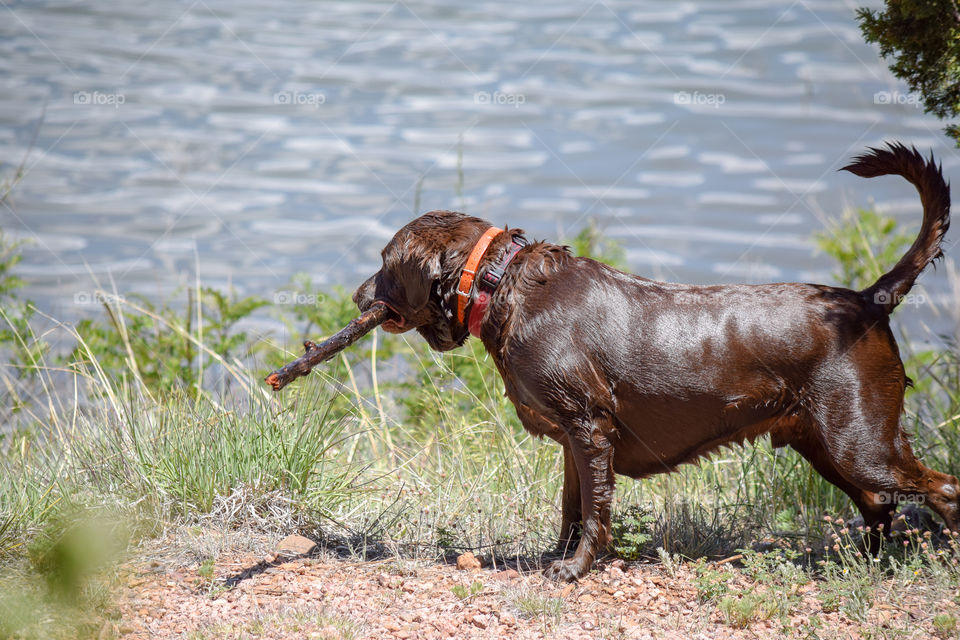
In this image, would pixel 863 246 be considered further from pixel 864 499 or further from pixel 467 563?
pixel 467 563

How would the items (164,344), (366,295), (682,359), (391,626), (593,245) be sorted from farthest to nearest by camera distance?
(593,245)
(164,344)
(366,295)
(682,359)
(391,626)

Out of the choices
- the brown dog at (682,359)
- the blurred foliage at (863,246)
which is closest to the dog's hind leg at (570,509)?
the brown dog at (682,359)

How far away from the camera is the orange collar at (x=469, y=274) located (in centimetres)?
386

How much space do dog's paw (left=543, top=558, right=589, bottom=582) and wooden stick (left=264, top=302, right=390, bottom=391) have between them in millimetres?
1312

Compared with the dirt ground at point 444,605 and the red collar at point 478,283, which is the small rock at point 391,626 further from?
the red collar at point 478,283

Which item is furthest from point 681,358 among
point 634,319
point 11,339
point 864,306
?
point 11,339

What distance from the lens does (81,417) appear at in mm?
4934

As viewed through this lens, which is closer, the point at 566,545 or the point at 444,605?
the point at 444,605

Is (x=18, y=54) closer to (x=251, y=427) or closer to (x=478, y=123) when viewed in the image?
(x=478, y=123)

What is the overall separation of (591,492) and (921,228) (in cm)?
180

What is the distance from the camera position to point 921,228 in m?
3.84

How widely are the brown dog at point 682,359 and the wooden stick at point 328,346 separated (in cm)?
20

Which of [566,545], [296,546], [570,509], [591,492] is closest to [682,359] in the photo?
[591,492]

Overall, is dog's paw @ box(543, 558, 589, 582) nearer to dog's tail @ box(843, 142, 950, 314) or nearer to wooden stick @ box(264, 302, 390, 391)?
wooden stick @ box(264, 302, 390, 391)
